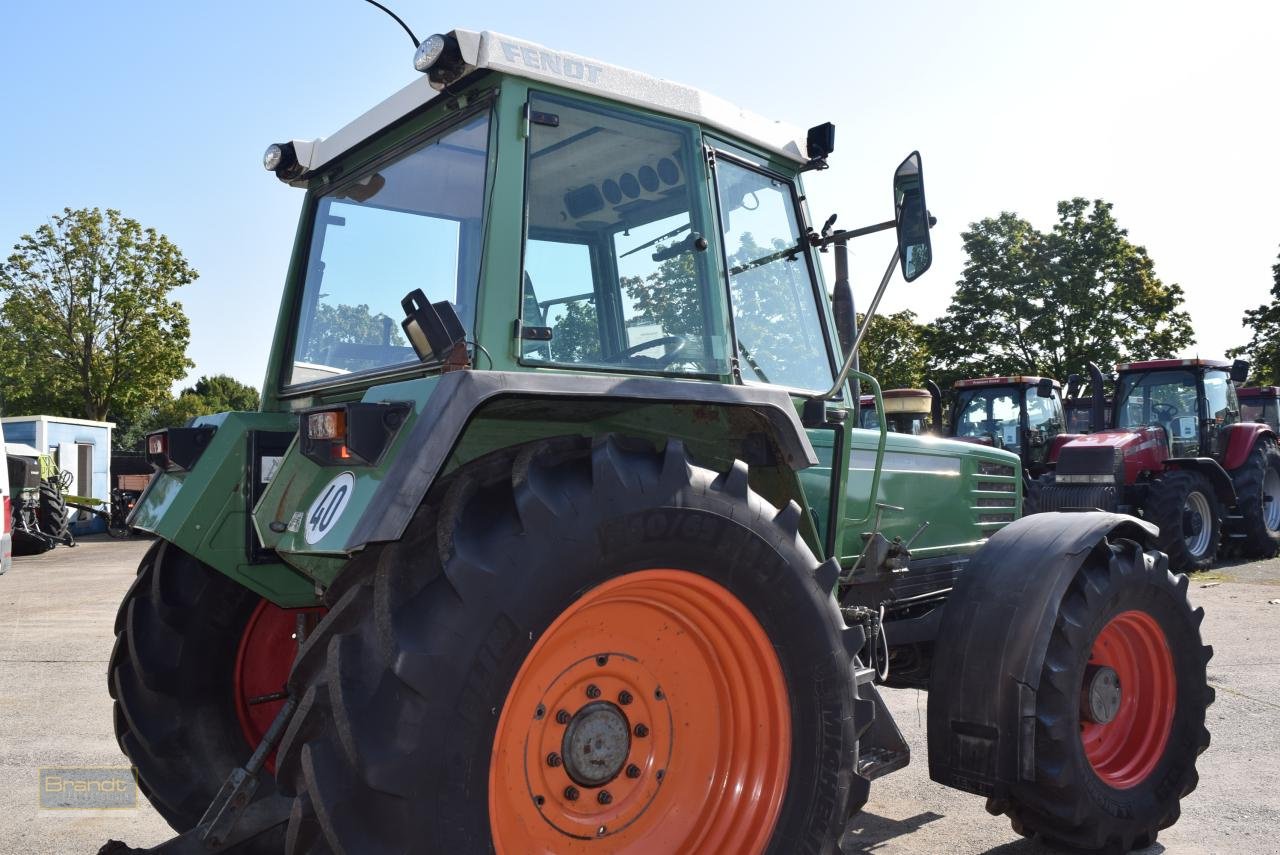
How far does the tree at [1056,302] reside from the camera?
31547mm

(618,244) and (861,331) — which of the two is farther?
(618,244)

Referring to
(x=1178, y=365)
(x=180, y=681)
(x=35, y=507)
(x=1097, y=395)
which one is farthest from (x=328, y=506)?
(x=35, y=507)

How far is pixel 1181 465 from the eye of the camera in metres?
12.9

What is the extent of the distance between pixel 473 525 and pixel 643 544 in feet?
1.39

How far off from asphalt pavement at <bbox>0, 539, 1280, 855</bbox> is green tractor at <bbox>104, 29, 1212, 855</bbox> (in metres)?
0.33

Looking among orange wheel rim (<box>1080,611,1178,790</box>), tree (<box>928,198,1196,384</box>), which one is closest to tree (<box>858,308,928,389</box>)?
tree (<box>928,198,1196,384</box>)

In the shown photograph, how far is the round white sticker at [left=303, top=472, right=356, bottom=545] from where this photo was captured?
227cm

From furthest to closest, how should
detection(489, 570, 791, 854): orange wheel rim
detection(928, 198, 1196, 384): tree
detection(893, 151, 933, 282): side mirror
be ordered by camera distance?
detection(928, 198, 1196, 384): tree, detection(893, 151, 933, 282): side mirror, detection(489, 570, 791, 854): orange wheel rim

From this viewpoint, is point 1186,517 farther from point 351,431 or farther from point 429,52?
point 351,431

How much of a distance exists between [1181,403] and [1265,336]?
2411 cm

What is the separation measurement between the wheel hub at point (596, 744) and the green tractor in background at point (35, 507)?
16.6m

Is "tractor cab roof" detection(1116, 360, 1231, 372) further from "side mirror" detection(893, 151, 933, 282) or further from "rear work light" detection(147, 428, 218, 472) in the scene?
"rear work light" detection(147, 428, 218, 472)

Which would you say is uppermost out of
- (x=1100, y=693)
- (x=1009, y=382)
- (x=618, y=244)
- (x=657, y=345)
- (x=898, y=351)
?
(x=898, y=351)

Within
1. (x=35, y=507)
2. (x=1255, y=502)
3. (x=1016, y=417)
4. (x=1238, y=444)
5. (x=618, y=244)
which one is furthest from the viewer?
(x=35, y=507)
